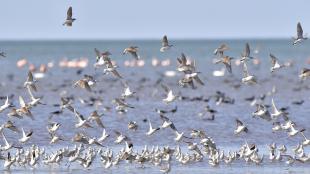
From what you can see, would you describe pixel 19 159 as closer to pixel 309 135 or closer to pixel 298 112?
pixel 309 135

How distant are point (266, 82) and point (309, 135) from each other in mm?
32837

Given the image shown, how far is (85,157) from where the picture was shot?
26047 millimetres

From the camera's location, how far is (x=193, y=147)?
2708cm

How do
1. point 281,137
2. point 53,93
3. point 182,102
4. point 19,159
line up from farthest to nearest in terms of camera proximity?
point 53,93
point 182,102
point 281,137
point 19,159

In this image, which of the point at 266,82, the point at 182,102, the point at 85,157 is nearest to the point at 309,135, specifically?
the point at 85,157

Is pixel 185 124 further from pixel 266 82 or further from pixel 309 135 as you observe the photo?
pixel 266 82

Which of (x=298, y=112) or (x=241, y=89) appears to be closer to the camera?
(x=298, y=112)

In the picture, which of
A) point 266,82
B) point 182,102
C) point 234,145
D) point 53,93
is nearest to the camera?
point 234,145

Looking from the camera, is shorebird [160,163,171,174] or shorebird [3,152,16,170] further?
shorebird [3,152,16,170]

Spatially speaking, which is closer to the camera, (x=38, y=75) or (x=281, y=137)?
(x=281, y=137)

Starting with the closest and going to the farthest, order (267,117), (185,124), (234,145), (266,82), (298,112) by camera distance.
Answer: (267,117) → (234,145) → (185,124) → (298,112) → (266,82)

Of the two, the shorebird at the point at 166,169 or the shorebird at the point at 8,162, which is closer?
the shorebird at the point at 166,169

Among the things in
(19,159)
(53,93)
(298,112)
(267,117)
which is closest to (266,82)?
(53,93)

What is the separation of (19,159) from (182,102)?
884 inches
